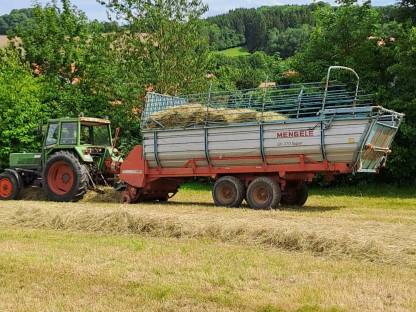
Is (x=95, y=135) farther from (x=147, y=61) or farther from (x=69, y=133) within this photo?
(x=147, y=61)

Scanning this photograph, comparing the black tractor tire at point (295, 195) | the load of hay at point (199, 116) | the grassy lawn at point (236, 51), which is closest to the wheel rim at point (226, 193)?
the black tractor tire at point (295, 195)

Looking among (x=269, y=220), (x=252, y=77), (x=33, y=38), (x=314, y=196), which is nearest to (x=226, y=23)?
(x=252, y=77)

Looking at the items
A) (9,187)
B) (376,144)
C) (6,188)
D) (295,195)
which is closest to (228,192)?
(295,195)

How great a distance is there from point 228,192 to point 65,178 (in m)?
4.75

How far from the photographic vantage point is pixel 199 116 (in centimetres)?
1559

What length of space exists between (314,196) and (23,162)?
8840 mm

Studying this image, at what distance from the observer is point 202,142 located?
50.8 feet

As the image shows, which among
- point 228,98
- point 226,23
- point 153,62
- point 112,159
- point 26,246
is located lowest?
point 26,246

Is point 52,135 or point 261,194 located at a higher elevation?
point 52,135

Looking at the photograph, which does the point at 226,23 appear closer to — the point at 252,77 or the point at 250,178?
the point at 252,77

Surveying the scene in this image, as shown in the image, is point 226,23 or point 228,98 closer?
point 228,98

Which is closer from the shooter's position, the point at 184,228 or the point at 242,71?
the point at 184,228

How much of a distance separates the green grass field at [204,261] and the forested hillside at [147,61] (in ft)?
28.8

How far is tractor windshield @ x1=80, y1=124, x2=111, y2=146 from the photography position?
17812 millimetres
